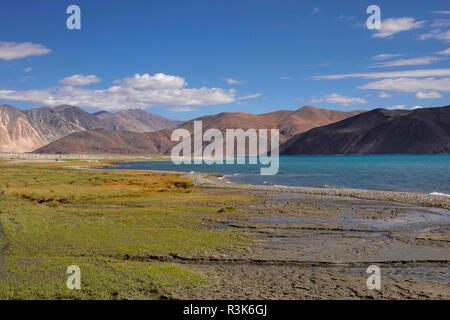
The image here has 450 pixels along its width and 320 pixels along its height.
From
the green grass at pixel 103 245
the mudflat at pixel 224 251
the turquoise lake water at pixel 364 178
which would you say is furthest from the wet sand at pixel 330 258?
the turquoise lake water at pixel 364 178

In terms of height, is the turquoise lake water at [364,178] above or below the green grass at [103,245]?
below

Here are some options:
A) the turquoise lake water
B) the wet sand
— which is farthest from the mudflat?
the turquoise lake water

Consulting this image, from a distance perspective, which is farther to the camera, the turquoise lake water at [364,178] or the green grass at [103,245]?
the turquoise lake water at [364,178]

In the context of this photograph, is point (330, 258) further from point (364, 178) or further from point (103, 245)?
point (364, 178)

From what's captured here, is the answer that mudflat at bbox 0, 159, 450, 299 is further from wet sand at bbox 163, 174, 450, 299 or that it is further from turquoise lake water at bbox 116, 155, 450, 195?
turquoise lake water at bbox 116, 155, 450, 195

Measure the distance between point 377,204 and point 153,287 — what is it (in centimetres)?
2785

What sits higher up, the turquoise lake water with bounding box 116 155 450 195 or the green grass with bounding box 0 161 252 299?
the green grass with bounding box 0 161 252 299

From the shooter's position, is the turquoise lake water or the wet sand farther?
the turquoise lake water

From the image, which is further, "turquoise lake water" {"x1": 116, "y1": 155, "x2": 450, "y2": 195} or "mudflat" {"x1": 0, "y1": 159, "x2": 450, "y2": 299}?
"turquoise lake water" {"x1": 116, "y1": 155, "x2": 450, "y2": 195}

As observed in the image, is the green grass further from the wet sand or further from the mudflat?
the wet sand

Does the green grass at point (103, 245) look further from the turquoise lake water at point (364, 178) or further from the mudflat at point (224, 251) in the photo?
the turquoise lake water at point (364, 178)

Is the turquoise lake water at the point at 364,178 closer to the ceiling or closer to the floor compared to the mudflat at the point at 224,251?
closer to the floor

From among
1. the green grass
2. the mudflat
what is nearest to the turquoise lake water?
the mudflat
